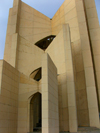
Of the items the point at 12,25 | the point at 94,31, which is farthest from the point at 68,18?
the point at 12,25

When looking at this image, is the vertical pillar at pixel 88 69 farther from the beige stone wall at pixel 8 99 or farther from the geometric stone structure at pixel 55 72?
Result: the beige stone wall at pixel 8 99

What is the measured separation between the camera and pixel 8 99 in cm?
1113

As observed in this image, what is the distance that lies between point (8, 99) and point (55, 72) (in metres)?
3.80

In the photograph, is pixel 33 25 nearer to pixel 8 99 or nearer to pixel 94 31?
pixel 94 31

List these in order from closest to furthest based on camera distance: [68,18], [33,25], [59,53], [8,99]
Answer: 1. [8,99]
2. [59,53]
3. [68,18]
4. [33,25]

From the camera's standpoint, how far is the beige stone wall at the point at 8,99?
10336 mm

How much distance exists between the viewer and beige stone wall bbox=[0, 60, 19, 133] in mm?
10336

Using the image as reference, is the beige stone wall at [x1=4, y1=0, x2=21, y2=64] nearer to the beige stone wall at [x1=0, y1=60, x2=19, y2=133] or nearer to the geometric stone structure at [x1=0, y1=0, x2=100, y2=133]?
the geometric stone structure at [x1=0, y1=0, x2=100, y2=133]

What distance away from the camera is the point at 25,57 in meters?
16.1

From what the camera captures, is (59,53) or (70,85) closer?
(70,85)

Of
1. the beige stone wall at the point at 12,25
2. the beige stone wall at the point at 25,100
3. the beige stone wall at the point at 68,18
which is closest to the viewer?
the beige stone wall at the point at 25,100

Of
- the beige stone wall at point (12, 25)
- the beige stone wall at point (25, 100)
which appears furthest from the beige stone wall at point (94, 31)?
the beige stone wall at point (12, 25)

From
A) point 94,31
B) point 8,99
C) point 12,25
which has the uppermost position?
point 12,25

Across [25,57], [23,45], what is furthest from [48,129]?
[23,45]
